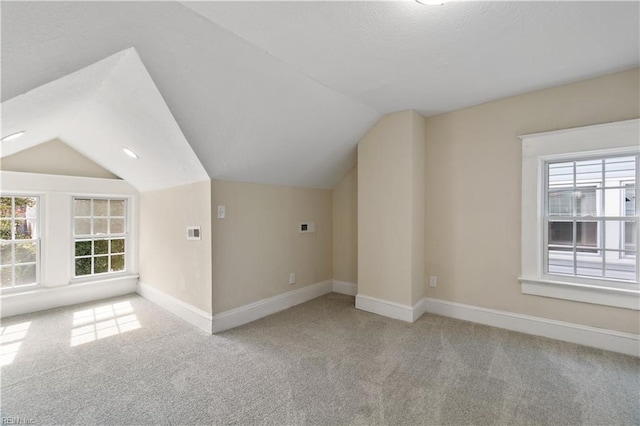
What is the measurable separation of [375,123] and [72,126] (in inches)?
139

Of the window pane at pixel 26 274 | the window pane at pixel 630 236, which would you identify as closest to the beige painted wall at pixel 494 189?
the window pane at pixel 630 236

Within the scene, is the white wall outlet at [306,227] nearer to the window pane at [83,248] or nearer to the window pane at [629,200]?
the window pane at [83,248]

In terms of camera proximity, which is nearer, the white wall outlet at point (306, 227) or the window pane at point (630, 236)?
the window pane at point (630, 236)

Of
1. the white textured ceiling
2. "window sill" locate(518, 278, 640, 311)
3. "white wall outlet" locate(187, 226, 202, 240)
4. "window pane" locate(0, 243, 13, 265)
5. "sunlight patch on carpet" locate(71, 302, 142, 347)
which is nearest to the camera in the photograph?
the white textured ceiling

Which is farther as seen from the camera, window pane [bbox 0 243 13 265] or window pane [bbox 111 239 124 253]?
window pane [bbox 111 239 124 253]

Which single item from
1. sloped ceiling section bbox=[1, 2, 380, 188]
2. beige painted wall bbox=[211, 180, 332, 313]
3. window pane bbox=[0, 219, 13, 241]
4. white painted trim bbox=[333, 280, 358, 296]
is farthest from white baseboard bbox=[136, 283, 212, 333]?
white painted trim bbox=[333, 280, 358, 296]

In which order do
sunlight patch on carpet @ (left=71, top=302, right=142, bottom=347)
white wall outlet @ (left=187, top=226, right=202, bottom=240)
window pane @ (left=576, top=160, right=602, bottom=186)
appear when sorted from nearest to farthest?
window pane @ (left=576, top=160, right=602, bottom=186) < sunlight patch on carpet @ (left=71, top=302, right=142, bottom=347) < white wall outlet @ (left=187, top=226, right=202, bottom=240)

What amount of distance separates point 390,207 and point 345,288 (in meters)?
1.62

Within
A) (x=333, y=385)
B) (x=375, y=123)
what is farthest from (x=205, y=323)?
(x=375, y=123)

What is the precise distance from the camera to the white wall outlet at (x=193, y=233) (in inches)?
123

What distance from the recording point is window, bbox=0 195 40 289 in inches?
142

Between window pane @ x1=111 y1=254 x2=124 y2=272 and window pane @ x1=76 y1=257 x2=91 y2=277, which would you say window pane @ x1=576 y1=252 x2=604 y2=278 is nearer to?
window pane @ x1=111 y1=254 x2=124 y2=272

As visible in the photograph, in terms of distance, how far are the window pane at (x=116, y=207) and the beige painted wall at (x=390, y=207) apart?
3730 millimetres

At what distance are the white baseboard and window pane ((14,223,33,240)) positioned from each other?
1494mm
